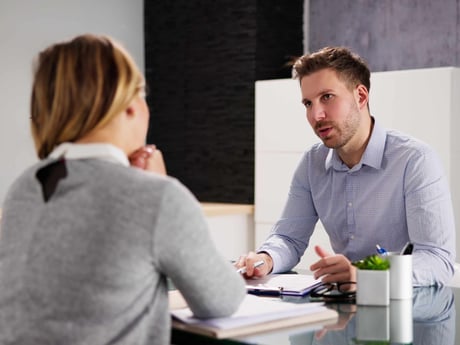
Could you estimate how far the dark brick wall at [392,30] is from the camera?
4656 mm

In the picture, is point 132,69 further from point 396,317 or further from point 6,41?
point 6,41

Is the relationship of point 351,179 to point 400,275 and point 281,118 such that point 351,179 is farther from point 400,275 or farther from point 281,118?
point 281,118

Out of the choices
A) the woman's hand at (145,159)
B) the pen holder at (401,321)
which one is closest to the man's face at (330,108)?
the pen holder at (401,321)

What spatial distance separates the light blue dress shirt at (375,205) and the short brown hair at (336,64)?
207 millimetres

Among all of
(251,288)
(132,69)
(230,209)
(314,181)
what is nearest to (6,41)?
(230,209)

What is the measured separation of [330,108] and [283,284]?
0.87 meters

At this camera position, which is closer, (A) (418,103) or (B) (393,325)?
(B) (393,325)

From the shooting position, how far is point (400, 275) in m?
2.05

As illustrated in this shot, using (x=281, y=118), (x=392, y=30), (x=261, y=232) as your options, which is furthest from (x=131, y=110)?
(x=392, y=30)

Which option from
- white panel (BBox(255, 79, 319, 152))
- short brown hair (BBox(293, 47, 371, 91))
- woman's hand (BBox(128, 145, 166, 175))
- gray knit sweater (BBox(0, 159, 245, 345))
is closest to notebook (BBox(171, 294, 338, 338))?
gray knit sweater (BBox(0, 159, 245, 345))

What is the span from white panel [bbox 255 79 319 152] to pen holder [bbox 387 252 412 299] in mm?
2637

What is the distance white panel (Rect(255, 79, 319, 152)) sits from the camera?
4.73 metres

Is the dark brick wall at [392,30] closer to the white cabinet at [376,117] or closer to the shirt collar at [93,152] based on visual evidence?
the white cabinet at [376,117]

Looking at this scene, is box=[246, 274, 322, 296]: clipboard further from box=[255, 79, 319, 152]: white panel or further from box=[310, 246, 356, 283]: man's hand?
box=[255, 79, 319, 152]: white panel
